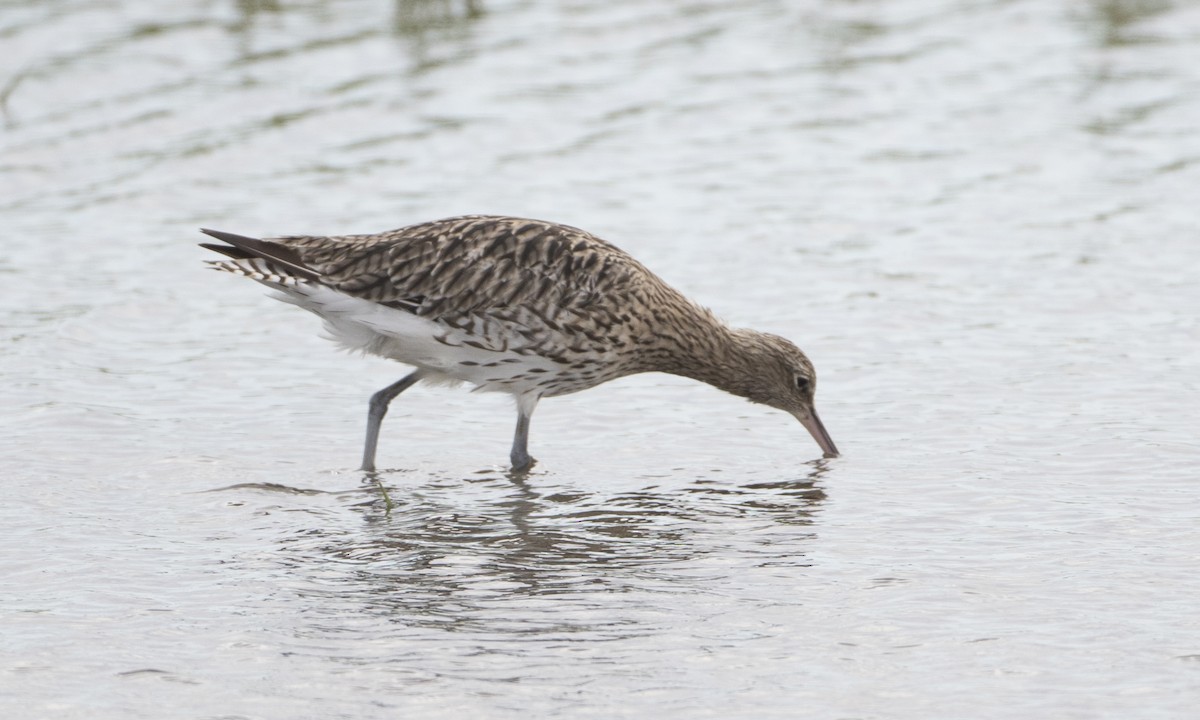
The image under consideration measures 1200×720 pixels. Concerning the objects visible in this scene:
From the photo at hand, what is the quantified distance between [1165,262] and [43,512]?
7.73 m

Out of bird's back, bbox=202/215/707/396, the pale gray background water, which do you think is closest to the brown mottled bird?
bird's back, bbox=202/215/707/396

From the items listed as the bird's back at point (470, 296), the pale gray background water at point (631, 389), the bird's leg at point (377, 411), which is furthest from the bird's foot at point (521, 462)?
the bird's leg at point (377, 411)

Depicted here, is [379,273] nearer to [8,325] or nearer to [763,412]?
[763,412]

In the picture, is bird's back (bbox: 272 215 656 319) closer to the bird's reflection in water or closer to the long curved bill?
the bird's reflection in water

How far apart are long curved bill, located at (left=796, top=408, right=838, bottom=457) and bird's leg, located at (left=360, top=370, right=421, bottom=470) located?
6.75 feet

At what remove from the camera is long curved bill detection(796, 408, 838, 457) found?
990 cm

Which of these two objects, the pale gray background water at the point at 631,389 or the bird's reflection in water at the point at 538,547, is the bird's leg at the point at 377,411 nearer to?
the pale gray background water at the point at 631,389

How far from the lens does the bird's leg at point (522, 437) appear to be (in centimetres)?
→ 970

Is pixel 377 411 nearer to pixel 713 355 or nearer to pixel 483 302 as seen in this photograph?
pixel 483 302

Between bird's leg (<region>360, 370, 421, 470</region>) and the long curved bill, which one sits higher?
bird's leg (<region>360, 370, 421, 470</region>)

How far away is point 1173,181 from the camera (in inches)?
588

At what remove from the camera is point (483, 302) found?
956 centimetres

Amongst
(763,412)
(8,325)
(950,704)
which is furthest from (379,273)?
(950,704)

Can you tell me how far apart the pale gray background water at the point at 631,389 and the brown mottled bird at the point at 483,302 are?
494 millimetres
